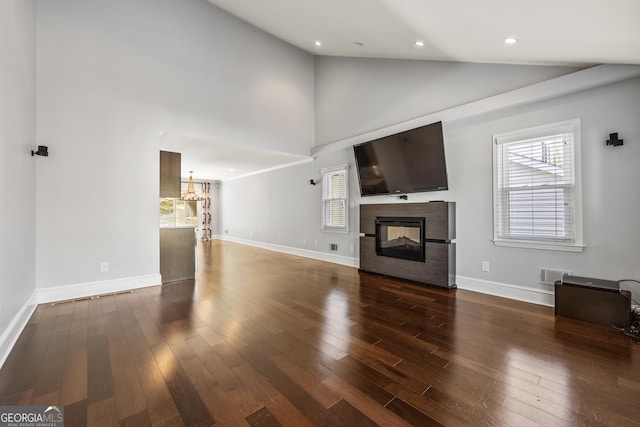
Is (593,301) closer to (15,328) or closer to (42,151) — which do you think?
(15,328)

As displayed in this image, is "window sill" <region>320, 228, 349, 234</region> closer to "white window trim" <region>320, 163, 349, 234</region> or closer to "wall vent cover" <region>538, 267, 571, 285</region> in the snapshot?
"white window trim" <region>320, 163, 349, 234</region>

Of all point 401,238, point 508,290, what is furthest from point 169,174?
point 508,290

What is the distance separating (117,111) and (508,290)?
5.96 m

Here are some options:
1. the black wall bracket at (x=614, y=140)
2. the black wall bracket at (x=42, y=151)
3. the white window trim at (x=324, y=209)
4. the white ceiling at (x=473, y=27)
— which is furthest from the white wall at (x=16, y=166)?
the black wall bracket at (x=614, y=140)

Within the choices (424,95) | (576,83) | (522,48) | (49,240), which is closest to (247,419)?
(49,240)

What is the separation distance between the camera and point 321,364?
195cm

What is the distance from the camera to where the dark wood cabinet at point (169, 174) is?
4.68m

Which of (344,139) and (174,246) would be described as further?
(344,139)

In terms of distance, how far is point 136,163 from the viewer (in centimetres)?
401

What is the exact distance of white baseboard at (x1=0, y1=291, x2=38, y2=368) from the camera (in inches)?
81.1

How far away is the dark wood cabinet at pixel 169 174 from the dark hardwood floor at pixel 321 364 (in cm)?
199

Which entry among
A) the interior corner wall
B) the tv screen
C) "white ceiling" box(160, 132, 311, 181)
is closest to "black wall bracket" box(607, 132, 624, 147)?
the interior corner wall

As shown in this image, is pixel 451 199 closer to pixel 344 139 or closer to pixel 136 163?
pixel 344 139

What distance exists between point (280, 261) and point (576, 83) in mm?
5499
